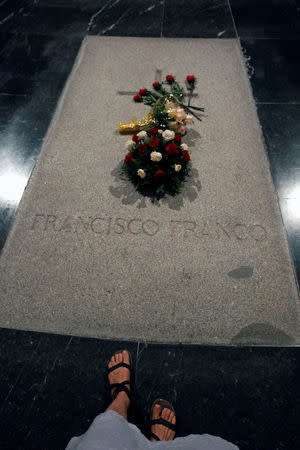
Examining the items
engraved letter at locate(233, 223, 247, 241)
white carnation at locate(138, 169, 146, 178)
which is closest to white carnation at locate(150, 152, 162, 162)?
white carnation at locate(138, 169, 146, 178)

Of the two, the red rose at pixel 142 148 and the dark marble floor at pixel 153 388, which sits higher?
the red rose at pixel 142 148

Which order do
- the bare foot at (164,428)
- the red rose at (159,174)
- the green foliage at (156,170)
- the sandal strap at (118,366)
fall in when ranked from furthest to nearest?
the green foliage at (156,170), the red rose at (159,174), the sandal strap at (118,366), the bare foot at (164,428)

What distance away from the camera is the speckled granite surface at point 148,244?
176cm

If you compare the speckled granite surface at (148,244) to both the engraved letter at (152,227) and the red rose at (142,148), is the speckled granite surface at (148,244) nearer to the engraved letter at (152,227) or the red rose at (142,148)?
the engraved letter at (152,227)

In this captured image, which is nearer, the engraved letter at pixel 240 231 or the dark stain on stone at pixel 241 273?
the dark stain on stone at pixel 241 273

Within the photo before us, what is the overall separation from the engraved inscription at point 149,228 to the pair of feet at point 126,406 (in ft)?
2.69

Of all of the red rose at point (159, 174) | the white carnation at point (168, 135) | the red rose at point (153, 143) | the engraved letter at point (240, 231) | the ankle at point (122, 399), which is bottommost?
the ankle at point (122, 399)

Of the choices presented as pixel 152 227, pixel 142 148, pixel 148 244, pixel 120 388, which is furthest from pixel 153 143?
pixel 120 388

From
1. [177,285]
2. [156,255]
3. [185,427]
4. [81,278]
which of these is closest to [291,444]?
[185,427]

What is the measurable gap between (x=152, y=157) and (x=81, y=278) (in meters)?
0.92

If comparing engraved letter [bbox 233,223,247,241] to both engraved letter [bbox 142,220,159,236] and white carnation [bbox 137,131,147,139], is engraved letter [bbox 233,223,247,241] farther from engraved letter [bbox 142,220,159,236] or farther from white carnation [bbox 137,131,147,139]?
white carnation [bbox 137,131,147,139]

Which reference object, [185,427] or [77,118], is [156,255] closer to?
[185,427]

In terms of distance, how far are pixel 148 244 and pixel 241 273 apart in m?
0.63

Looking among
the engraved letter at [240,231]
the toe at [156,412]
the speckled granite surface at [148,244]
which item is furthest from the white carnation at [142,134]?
the toe at [156,412]
